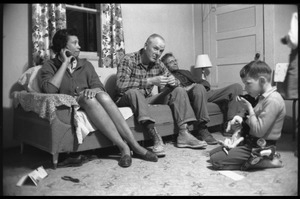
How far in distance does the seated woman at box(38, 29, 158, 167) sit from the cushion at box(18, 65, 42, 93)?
0.12ft

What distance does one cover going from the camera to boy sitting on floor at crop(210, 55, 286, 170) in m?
0.81

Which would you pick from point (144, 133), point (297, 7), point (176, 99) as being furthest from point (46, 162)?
point (297, 7)

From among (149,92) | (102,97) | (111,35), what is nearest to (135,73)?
(149,92)

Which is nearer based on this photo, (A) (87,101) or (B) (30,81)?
(A) (87,101)

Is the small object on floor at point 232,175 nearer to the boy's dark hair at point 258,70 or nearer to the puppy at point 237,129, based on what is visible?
the puppy at point 237,129

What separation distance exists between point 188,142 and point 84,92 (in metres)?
0.61

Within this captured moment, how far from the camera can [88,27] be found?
6.08 feet

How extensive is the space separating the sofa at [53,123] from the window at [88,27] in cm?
52

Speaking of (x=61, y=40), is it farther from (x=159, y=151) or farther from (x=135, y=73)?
(x=159, y=151)

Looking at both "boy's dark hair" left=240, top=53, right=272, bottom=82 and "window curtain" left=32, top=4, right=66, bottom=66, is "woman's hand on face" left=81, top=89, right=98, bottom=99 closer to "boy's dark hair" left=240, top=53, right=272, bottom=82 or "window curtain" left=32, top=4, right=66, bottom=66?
"window curtain" left=32, top=4, right=66, bottom=66

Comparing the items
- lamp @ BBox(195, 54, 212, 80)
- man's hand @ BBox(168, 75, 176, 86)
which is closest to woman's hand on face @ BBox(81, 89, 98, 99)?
man's hand @ BBox(168, 75, 176, 86)

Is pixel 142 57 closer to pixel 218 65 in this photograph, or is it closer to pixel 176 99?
pixel 176 99

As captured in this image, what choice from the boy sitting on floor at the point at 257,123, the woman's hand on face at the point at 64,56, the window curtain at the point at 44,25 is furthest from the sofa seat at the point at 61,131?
the boy sitting on floor at the point at 257,123

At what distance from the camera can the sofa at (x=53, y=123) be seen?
Answer: 1.07m
